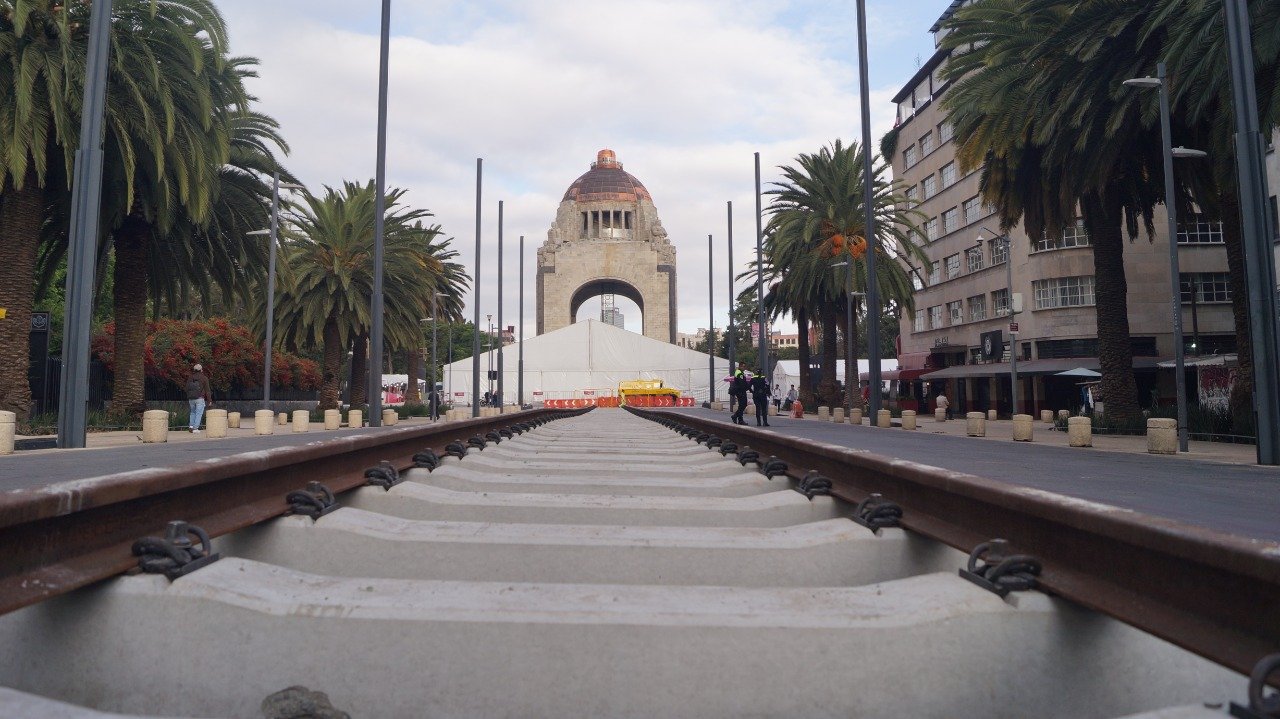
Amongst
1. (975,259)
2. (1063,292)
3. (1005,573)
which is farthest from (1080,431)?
(975,259)

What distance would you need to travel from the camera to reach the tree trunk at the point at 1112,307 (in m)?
21.7

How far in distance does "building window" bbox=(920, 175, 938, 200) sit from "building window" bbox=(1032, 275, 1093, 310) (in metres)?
12.4

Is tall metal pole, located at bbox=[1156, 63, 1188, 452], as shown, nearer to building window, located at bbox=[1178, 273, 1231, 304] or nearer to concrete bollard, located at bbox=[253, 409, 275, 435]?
concrete bollard, located at bbox=[253, 409, 275, 435]

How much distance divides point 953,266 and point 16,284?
148 ft

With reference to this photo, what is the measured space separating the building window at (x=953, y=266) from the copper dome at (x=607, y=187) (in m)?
56.5

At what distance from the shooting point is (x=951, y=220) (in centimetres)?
5050

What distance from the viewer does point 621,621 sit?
7.89 ft

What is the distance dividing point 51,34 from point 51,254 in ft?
26.1

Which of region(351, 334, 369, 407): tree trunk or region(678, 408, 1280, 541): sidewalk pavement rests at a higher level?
region(351, 334, 369, 407): tree trunk

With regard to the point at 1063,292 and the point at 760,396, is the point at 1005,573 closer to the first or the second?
the point at 760,396

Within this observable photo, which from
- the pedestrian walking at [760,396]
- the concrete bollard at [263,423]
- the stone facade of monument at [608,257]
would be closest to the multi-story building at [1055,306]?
the pedestrian walking at [760,396]

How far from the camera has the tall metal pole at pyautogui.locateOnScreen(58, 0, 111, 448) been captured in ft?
44.1

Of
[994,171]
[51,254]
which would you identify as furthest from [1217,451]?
[51,254]

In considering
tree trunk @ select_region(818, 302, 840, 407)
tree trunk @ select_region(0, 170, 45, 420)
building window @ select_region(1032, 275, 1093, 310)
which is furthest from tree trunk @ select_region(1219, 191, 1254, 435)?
tree trunk @ select_region(0, 170, 45, 420)
